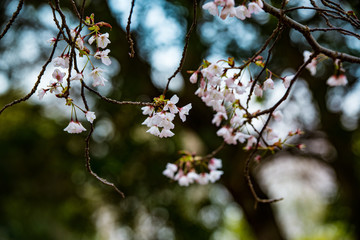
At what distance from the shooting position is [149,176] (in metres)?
2.92

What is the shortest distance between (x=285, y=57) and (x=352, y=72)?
0.53 metres

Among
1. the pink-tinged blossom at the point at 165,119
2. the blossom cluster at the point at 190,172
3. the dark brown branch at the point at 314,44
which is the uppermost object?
the dark brown branch at the point at 314,44

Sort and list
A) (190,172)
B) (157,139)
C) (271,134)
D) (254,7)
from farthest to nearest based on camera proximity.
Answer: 1. (157,139)
2. (190,172)
3. (271,134)
4. (254,7)

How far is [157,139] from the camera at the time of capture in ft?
10.00

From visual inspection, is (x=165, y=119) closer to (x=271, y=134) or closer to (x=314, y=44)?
(x=314, y=44)

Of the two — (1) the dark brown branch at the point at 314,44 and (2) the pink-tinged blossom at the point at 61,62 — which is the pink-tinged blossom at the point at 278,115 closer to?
(1) the dark brown branch at the point at 314,44

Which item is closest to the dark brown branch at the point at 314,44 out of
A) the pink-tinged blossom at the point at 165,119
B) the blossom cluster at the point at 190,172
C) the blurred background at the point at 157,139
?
the pink-tinged blossom at the point at 165,119

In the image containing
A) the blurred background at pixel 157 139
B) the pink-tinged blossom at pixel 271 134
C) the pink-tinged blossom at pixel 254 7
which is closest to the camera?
the pink-tinged blossom at pixel 254 7

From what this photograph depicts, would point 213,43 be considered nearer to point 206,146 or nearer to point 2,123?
point 206,146

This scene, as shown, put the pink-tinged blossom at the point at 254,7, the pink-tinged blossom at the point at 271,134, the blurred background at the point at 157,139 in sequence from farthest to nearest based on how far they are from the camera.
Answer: the blurred background at the point at 157,139 < the pink-tinged blossom at the point at 271,134 < the pink-tinged blossom at the point at 254,7

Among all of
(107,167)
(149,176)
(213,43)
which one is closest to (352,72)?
(213,43)

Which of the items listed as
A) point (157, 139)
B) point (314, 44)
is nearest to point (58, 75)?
point (314, 44)

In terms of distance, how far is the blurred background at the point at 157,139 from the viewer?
2711mm

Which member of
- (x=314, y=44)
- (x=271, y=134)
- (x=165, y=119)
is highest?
(x=314, y=44)
